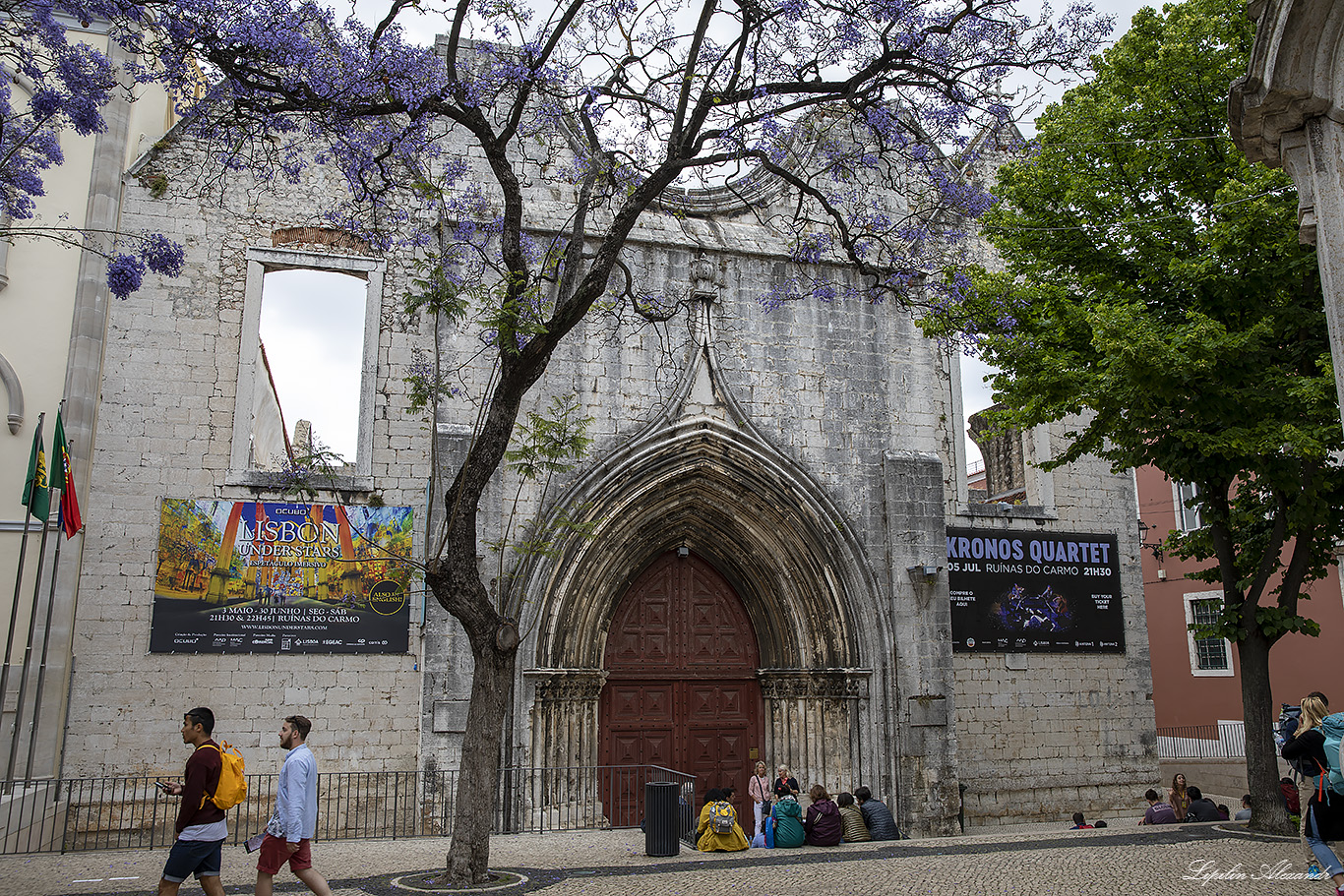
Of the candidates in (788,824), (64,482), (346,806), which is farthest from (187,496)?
(788,824)

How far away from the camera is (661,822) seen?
930 centimetres

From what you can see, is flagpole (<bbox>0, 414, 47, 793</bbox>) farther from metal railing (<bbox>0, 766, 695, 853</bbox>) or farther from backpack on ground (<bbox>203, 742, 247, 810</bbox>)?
backpack on ground (<bbox>203, 742, 247, 810</bbox>)

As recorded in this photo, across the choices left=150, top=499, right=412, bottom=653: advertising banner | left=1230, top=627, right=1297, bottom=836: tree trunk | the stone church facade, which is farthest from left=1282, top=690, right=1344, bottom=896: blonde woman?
left=150, top=499, right=412, bottom=653: advertising banner

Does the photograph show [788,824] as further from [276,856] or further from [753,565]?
[276,856]

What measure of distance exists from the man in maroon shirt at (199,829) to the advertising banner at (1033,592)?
10130 millimetres

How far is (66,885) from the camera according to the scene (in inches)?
299

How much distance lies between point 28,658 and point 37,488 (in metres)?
1.69

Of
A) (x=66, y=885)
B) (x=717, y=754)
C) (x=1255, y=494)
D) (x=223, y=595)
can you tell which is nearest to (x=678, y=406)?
(x=717, y=754)

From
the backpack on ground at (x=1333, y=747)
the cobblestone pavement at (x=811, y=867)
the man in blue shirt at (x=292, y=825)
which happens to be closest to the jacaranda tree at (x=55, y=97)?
the man in blue shirt at (x=292, y=825)

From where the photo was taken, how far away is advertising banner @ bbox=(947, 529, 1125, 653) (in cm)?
1374

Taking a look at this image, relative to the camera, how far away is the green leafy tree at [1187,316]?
31.8ft

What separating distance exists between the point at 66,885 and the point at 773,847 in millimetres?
6273

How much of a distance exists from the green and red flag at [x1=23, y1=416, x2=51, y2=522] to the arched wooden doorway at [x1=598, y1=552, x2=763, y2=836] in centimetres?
633

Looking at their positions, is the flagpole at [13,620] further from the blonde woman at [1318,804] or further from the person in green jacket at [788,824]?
the blonde woman at [1318,804]
